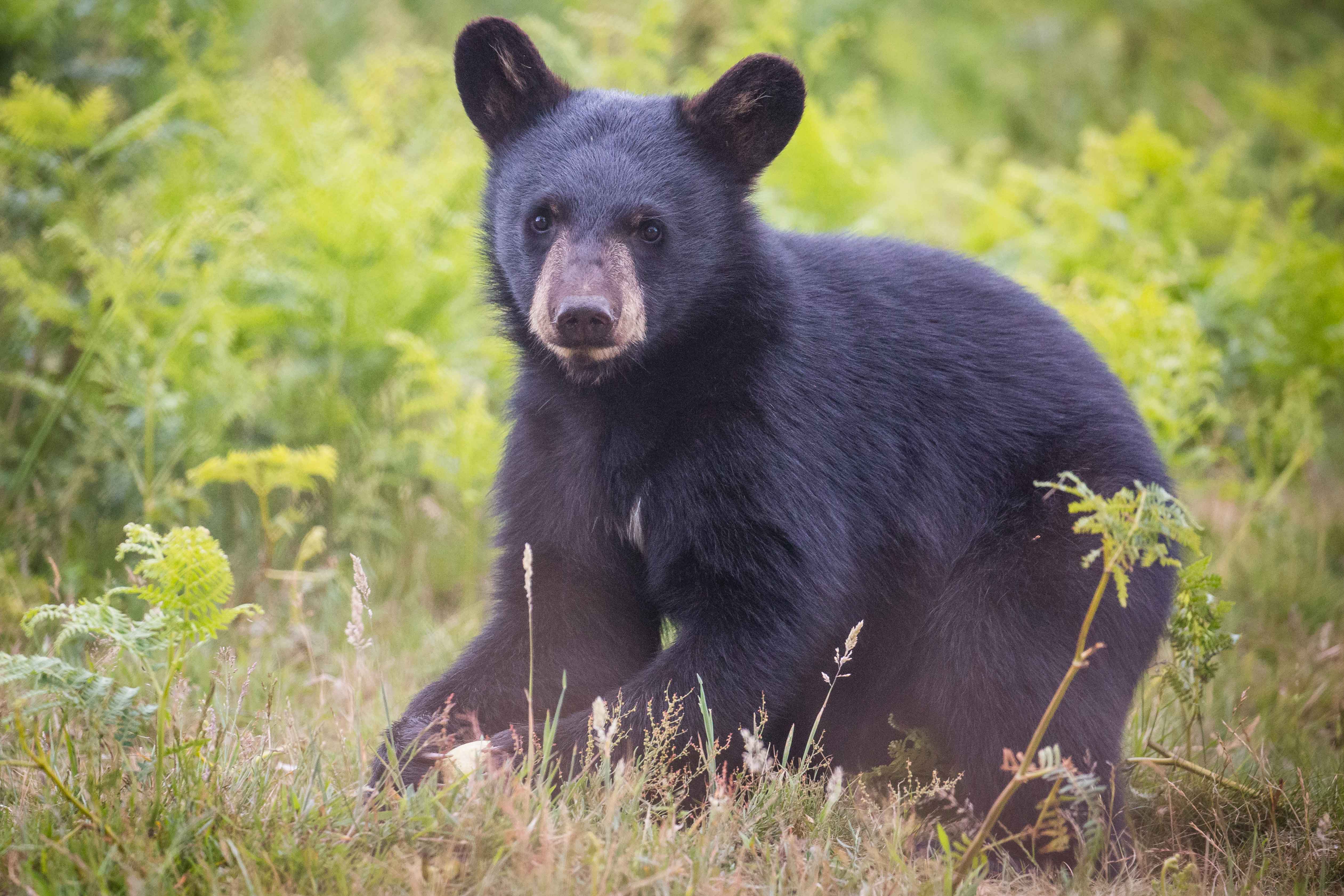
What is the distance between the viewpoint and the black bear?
2.91 m

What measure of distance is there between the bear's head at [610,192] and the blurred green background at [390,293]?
1.05 m

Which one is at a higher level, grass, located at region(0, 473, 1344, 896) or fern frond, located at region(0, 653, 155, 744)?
fern frond, located at region(0, 653, 155, 744)

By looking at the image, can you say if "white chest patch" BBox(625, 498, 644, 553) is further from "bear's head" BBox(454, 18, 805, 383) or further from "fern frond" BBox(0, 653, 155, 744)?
"fern frond" BBox(0, 653, 155, 744)

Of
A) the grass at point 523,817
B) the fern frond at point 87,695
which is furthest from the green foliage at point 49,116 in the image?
the fern frond at point 87,695

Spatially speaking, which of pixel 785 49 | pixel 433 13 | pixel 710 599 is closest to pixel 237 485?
pixel 710 599

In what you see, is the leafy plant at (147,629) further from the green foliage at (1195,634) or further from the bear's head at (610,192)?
the green foliage at (1195,634)

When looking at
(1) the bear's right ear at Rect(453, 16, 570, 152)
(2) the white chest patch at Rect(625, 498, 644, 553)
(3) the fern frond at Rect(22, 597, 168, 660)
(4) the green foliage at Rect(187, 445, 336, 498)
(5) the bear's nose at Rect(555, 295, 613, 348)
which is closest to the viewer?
(3) the fern frond at Rect(22, 597, 168, 660)

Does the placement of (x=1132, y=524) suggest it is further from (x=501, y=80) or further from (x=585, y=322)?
(x=501, y=80)

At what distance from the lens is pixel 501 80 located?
338 cm

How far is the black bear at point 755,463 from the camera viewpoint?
9.56 feet

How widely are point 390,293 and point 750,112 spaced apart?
2.47 metres

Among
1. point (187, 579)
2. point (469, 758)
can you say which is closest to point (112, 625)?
point (187, 579)

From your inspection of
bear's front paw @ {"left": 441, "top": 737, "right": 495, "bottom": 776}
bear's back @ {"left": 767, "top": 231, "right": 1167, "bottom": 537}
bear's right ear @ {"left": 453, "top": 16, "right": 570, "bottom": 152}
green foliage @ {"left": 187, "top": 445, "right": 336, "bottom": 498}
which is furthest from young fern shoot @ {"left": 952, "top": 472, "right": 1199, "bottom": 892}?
green foliage @ {"left": 187, "top": 445, "right": 336, "bottom": 498}

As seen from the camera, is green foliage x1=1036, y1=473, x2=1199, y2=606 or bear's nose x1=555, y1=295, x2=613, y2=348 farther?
bear's nose x1=555, y1=295, x2=613, y2=348
